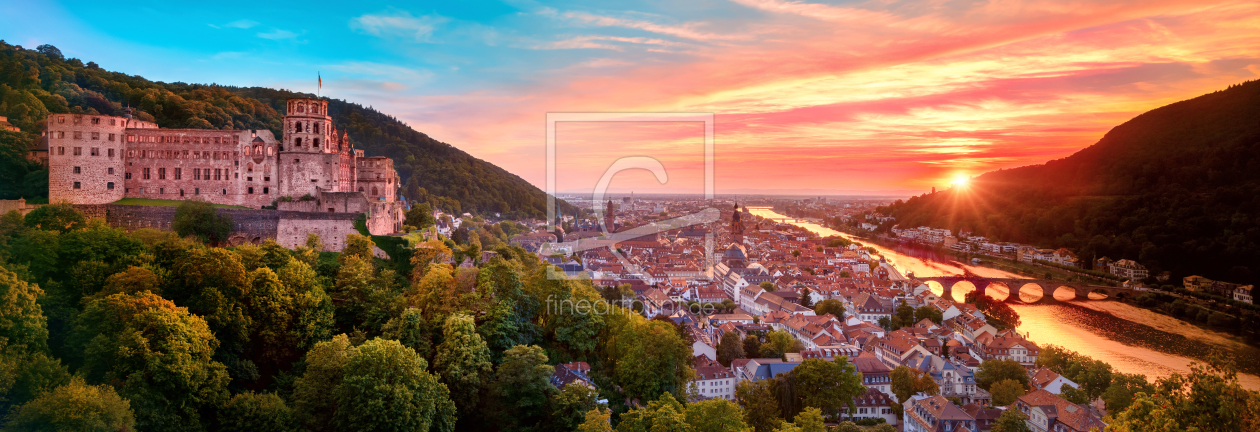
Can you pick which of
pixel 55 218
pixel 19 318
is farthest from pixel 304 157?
pixel 19 318

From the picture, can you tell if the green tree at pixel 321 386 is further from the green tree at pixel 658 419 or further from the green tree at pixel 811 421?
the green tree at pixel 811 421

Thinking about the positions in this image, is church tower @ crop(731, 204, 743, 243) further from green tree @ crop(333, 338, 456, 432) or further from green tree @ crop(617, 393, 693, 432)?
green tree @ crop(333, 338, 456, 432)

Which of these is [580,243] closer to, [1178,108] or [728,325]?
[728,325]

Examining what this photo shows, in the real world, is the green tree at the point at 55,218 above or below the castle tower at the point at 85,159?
below

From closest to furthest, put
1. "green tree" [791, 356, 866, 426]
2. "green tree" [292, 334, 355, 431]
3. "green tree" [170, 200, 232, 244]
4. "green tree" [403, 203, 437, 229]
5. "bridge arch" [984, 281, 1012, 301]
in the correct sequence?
"green tree" [292, 334, 355, 431], "green tree" [170, 200, 232, 244], "green tree" [791, 356, 866, 426], "green tree" [403, 203, 437, 229], "bridge arch" [984, 281, 1012, 301]

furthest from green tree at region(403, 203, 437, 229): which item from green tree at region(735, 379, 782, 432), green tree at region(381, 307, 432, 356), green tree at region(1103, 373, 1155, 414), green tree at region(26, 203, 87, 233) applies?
green tree at region(1103, 373, 1155, 414)

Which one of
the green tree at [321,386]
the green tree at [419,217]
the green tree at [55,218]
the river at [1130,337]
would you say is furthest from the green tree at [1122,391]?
the green tree at [55,218]

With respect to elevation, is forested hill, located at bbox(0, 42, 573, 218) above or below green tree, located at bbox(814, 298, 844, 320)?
above
